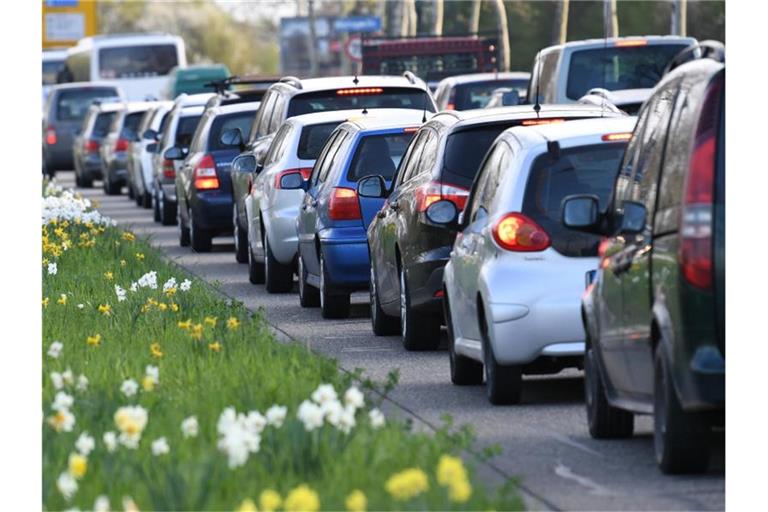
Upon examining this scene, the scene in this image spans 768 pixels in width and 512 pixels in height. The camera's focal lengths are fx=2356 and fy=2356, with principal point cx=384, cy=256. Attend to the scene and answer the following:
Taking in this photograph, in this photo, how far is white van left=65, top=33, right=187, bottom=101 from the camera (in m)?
71.8

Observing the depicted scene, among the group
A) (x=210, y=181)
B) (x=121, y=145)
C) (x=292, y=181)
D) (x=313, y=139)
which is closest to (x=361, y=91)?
(x=313, y=139)

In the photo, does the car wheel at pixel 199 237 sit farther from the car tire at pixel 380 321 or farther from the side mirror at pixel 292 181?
the car tire at pixel 380 321

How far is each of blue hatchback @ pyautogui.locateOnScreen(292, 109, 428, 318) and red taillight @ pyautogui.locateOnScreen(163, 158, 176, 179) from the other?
13782mm

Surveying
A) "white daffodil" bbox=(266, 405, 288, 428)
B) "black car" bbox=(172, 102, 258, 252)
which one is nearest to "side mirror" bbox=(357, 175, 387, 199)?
"white daffodil" bbox=(266, 405, 288, 428)

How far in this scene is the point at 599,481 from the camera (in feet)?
29.1

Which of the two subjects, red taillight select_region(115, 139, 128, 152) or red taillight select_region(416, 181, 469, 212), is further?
red taillight select_region(115, 139, 128, 152)

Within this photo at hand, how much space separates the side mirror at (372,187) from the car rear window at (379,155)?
0.86 meters

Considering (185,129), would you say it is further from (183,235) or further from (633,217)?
(633,217)

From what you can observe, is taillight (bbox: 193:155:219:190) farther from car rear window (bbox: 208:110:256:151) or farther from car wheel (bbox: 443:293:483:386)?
car wheel (bbox: 443:293:483:386)

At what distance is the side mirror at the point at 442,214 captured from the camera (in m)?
12.8

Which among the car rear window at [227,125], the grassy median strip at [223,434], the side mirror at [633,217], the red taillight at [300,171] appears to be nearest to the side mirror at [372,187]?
the grassy median strip at [223,434]

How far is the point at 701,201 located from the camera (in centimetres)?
827
